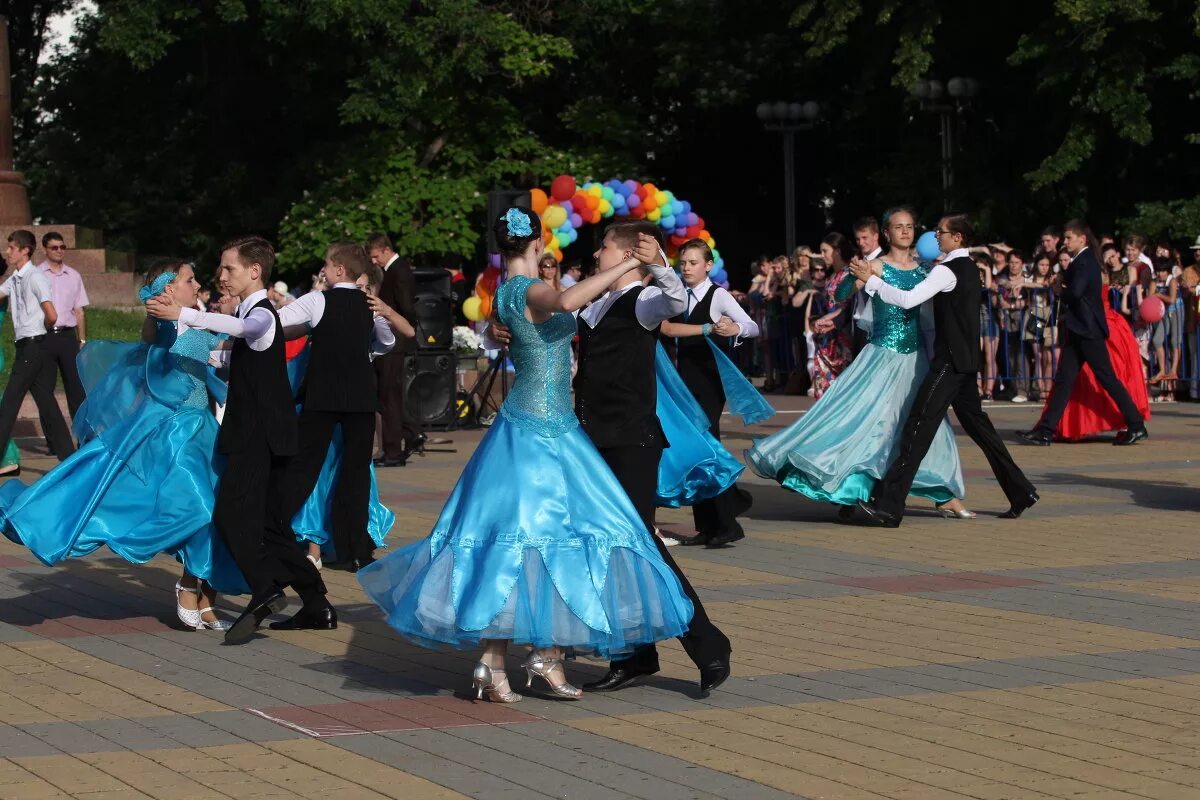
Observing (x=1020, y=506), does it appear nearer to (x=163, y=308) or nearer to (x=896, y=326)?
(x=896, y=326)

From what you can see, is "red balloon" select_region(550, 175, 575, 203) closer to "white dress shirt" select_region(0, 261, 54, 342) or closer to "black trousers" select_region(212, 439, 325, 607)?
"white dress shirt" select_region(0, 261, 54, 342)

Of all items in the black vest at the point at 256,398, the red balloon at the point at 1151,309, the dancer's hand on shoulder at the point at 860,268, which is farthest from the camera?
the red balloon at the point at 1151,309

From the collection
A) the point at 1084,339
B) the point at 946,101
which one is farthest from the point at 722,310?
the point at 946,101

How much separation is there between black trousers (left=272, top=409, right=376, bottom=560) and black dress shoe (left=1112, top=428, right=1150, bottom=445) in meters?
8.90

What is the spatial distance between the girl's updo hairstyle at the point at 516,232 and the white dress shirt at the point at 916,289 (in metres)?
4.82

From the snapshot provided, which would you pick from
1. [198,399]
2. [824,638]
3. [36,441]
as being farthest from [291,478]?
[36,441]

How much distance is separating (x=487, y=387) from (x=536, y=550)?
14.5 meters

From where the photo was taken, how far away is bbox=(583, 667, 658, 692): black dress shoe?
24.4 feet

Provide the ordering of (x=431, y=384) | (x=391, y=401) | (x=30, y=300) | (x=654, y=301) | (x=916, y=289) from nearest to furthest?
(x=654, y=301) → (x=916, y=289) → (x=391, y=401) → (x=30, y=300) → (x=431, y=384)

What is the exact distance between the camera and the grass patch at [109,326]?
22.2 m

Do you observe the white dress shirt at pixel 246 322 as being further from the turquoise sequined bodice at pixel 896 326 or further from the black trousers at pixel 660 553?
the turquoise sequined bodice at pixel 896 326

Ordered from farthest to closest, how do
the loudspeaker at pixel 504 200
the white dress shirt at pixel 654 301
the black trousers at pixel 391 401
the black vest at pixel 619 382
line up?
1. the loudspeaker at pixel 504 200
2. the black trousers at pixel 391 401
3. the black vest at pixel 619 382
4. the white dress shirt at pixel 654 301

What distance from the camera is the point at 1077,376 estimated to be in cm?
A: 1770

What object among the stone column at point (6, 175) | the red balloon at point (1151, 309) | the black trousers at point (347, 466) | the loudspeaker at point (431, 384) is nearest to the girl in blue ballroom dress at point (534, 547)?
the black trousers at point (347, 466)
